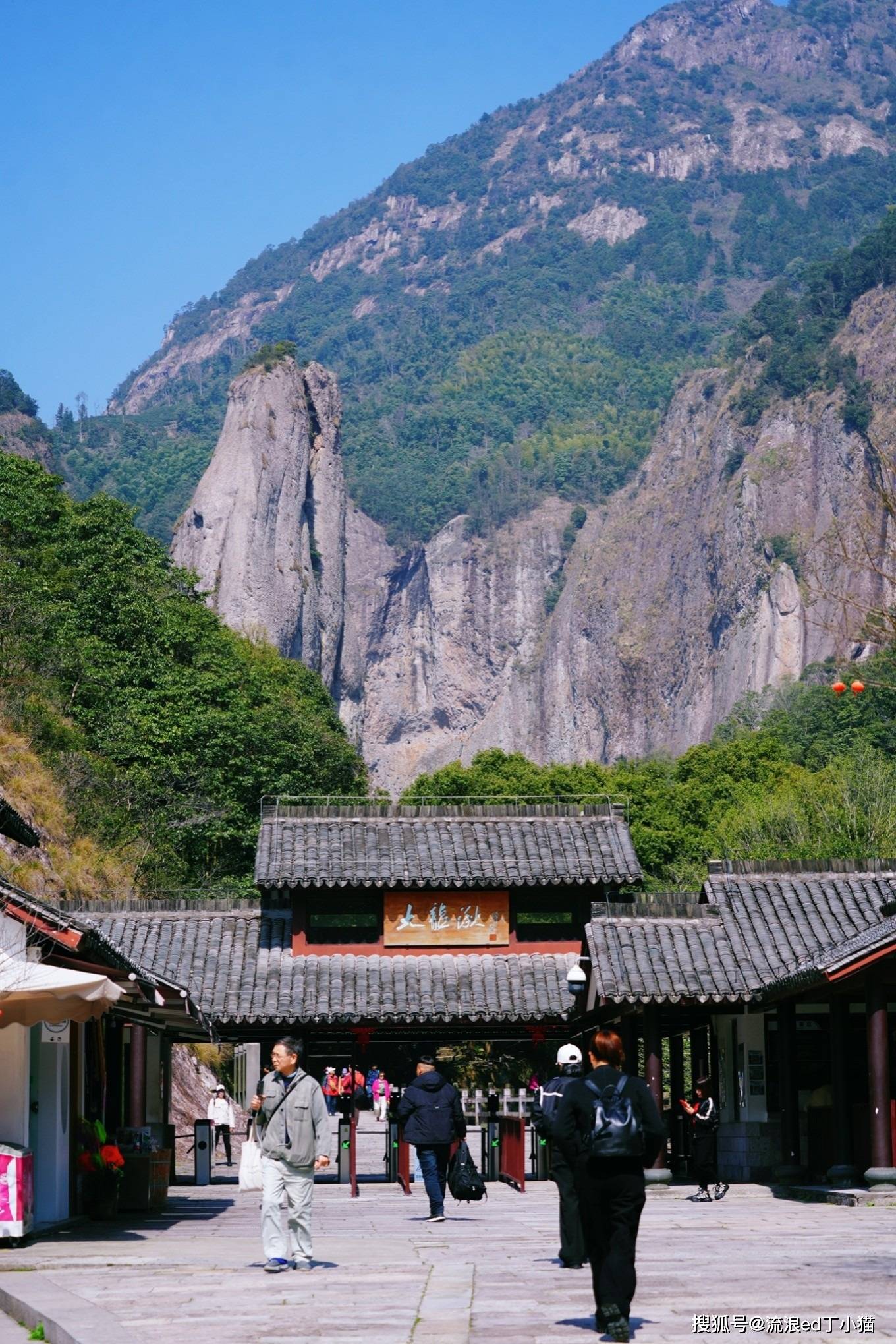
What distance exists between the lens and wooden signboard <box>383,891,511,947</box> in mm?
33062

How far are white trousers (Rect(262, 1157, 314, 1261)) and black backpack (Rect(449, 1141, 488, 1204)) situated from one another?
4.80 m

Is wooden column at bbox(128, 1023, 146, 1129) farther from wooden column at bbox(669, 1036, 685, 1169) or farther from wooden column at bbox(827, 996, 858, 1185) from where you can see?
wooden column at bbox(827, 996, 858, 1185)

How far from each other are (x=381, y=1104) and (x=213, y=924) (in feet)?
37.8

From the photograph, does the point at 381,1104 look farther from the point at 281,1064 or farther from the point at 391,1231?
the point at 281,1064

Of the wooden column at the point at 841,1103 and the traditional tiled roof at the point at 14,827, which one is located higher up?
the traditional tiled roof at the point at 14,827

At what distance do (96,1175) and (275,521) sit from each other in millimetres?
105293

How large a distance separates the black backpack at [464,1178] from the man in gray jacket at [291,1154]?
A: 4831 mm

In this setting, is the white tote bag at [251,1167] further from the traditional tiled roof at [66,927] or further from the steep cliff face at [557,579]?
the steep cliff face at [557,579]

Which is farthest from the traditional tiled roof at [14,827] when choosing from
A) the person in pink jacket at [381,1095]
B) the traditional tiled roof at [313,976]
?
the person in pink jacket at [381,1095]

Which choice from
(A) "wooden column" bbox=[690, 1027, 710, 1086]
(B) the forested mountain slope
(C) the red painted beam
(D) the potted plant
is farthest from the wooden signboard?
(B) the forested mountain slope

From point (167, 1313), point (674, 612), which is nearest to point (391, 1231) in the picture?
point (167, 1313)

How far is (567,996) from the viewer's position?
31062 mm

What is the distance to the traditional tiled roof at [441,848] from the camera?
32.9 metres

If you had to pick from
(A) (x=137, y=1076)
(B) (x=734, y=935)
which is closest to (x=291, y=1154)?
(A) (x=137, y=1076)
